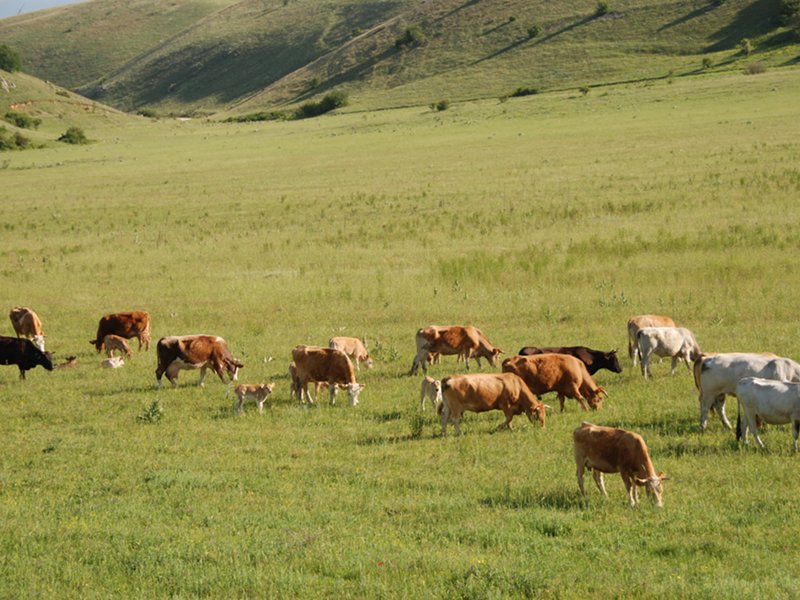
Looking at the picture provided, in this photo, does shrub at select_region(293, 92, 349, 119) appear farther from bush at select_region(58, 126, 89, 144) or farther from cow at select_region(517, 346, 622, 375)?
cow at select_region(517, 346, 622, 375)

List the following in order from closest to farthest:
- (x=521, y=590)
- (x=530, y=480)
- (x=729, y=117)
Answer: (x=521, y=590), (x=530, y=480), (x=729, y=117)

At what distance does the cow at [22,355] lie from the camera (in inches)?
842

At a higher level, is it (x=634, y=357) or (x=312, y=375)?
(x=312, y=375)

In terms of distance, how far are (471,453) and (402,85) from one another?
120m

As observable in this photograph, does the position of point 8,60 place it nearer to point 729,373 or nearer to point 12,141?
point 12,141

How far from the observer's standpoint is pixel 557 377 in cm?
1722

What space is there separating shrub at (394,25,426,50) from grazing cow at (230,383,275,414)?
134834 millimetres

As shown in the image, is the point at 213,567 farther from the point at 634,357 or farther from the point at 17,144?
the point at 17,144

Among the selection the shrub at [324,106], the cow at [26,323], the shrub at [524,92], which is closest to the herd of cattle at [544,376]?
the cow at [26,323]

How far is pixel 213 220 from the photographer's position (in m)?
47.6

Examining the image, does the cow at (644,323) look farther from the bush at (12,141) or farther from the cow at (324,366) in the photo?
the bush at (12,141)

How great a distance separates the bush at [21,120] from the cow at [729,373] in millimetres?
110613

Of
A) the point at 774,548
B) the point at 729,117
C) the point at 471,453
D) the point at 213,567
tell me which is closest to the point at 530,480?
the point at 471,453

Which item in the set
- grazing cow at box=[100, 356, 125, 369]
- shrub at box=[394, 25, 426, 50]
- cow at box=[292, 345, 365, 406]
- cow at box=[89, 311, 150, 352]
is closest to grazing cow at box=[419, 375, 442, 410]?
cow at box=[292, 345, 365, 406]
